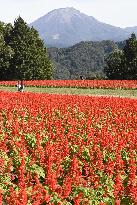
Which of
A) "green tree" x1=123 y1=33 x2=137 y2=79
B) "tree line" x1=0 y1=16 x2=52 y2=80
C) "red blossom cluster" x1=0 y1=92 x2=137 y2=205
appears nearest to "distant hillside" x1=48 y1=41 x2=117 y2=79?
"tree line" x1=0 y1=16 x2=52 y2=80

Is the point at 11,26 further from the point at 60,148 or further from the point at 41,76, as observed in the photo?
the point at 60,148

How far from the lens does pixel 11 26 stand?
76125mm

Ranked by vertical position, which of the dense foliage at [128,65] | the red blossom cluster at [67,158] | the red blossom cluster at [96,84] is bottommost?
the red blossom cluster at [67,158]

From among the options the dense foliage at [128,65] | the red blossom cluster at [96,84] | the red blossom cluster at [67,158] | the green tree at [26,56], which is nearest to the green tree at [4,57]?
the green tree at [26,56]

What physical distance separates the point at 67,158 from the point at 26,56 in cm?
6167

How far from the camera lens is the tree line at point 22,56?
69312 millimetres

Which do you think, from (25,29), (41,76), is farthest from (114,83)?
(25,29)

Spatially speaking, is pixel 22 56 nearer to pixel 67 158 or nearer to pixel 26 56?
pixel 26 56

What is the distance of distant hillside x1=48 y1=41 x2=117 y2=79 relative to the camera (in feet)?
529

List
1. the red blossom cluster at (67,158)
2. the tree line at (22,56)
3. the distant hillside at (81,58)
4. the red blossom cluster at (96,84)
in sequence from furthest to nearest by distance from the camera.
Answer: the distant hillside at (81,58) < the tree line at (22,56) < the red blossom cluster at (96,84) < the red blossom cluster at (67,158)

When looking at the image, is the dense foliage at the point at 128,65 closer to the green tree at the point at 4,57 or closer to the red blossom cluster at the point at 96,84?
the green tree at the point at 4,57

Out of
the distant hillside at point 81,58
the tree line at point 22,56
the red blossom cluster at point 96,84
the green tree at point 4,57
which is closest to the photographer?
the red blossom cluster at point 96,84

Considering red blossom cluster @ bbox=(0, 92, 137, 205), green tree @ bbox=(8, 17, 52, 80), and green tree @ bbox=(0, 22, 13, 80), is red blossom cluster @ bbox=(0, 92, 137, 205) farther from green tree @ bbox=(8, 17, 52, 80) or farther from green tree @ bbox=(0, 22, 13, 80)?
green tree @ bbox=(8, 17, 52, 80)

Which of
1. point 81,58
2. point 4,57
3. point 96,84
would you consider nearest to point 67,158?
point 96,84
